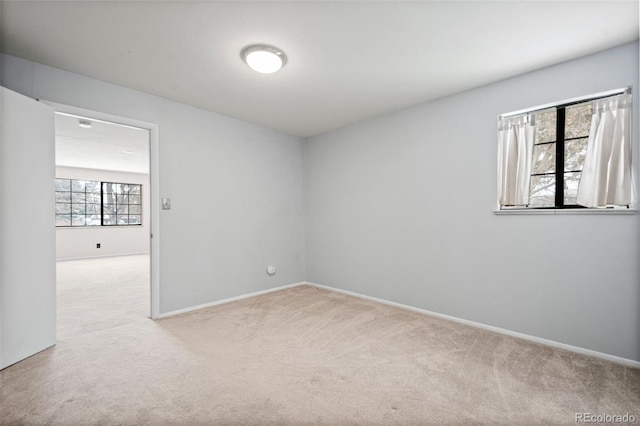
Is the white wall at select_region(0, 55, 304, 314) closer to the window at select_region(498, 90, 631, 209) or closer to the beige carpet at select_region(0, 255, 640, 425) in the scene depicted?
the beige carpet at select_region(0, 255, 640, 425)

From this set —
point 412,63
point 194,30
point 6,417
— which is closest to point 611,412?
point 412,63

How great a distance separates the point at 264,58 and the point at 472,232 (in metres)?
2.65

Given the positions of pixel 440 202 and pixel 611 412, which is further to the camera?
pixel 440 202

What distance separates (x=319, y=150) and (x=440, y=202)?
2.21 meters

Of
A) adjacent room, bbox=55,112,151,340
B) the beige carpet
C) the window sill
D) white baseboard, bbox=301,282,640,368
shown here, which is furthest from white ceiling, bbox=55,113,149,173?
the window sill

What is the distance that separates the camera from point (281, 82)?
2.97m

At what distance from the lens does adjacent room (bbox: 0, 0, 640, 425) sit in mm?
1922

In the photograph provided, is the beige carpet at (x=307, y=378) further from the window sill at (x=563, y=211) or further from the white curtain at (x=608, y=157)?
the white curtain at (x=608, y=157)

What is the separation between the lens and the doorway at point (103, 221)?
10.9 feet

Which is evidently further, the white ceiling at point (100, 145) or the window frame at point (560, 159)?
the white ceiling at point (100, 145)

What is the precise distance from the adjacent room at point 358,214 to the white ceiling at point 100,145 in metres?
1.30

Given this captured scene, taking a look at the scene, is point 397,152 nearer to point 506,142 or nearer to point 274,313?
point 506,142

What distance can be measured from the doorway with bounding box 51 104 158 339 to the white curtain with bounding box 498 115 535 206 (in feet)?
12.1

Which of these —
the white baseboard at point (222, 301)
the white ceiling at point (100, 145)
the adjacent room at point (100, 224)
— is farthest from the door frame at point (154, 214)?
the white ceiling at point (100, 145)
